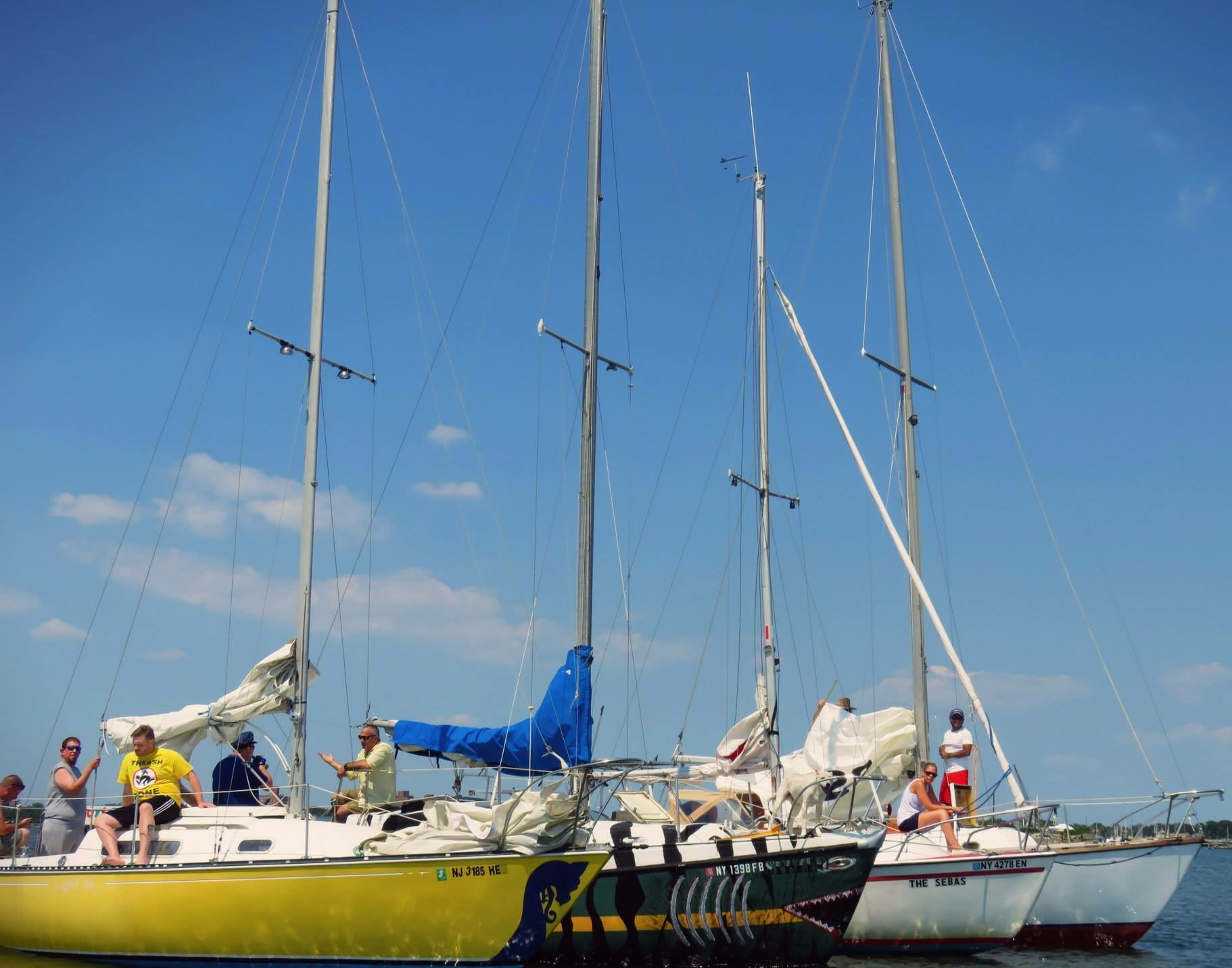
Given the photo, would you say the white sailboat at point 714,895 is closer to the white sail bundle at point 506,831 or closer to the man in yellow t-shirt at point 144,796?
the white sail bundle at point 506,831

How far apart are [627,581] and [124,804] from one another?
861 centimetres

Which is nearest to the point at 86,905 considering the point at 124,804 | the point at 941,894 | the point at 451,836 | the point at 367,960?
the point at 124,804

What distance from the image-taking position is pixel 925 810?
1983cm

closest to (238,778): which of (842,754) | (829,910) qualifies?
(829,910)

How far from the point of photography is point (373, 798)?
1728 centimetres

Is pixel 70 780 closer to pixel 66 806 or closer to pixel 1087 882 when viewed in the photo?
pixel 66 806

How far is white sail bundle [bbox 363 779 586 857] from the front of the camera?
1486cm

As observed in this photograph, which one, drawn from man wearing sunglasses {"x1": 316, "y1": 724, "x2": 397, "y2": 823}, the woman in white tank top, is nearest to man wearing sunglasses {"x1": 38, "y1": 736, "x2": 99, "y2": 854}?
man wearing sunglasses {"x1": 316, "y1": 724, "x2": 397, "y2": 823}

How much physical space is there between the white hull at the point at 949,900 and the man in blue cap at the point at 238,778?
964 centimetres

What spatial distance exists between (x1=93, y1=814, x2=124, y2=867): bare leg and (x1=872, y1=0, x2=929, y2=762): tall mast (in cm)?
1350

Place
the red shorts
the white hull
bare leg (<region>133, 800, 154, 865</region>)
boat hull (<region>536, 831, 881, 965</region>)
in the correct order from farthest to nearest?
the red shorts → the white hull → bare leg (<region>133, 800, 154, 865</region>) → boat hull (<region>536, 831, 881, 965</region>)

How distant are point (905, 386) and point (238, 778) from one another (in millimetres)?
15189

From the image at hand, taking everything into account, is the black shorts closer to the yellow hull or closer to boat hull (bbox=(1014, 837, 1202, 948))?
the yellow hull

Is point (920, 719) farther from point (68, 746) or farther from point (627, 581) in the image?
point (68, 746)
